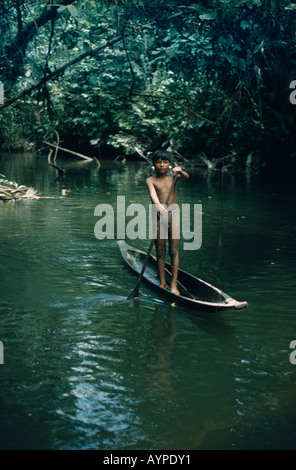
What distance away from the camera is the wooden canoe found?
17.4ft

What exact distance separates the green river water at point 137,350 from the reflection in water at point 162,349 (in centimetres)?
1

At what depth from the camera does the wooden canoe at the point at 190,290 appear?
529 centimetres

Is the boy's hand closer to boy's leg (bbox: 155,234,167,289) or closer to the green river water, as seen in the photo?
boy's leg (bbox: 155,234,167,289)

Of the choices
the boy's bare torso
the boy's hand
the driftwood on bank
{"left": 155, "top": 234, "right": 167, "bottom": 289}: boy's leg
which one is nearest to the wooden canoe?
{"left": 155, "top": 234, "right": 167, "bottom": 289}: boy's leg

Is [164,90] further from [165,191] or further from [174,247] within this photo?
[174,247]

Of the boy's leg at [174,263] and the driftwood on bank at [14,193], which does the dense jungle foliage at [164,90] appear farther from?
the boy's leg at [174,263]

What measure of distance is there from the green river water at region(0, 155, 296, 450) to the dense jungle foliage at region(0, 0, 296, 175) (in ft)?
12.1

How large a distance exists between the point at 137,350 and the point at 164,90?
1841 centimetres

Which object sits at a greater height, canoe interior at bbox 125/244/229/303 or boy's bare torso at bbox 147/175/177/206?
boy's bare torso at bbox 147/175/177/206

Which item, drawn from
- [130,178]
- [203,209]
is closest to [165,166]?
[203,209]

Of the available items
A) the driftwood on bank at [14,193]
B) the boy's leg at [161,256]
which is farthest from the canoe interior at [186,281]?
the driftwood on bank at [14,193]
